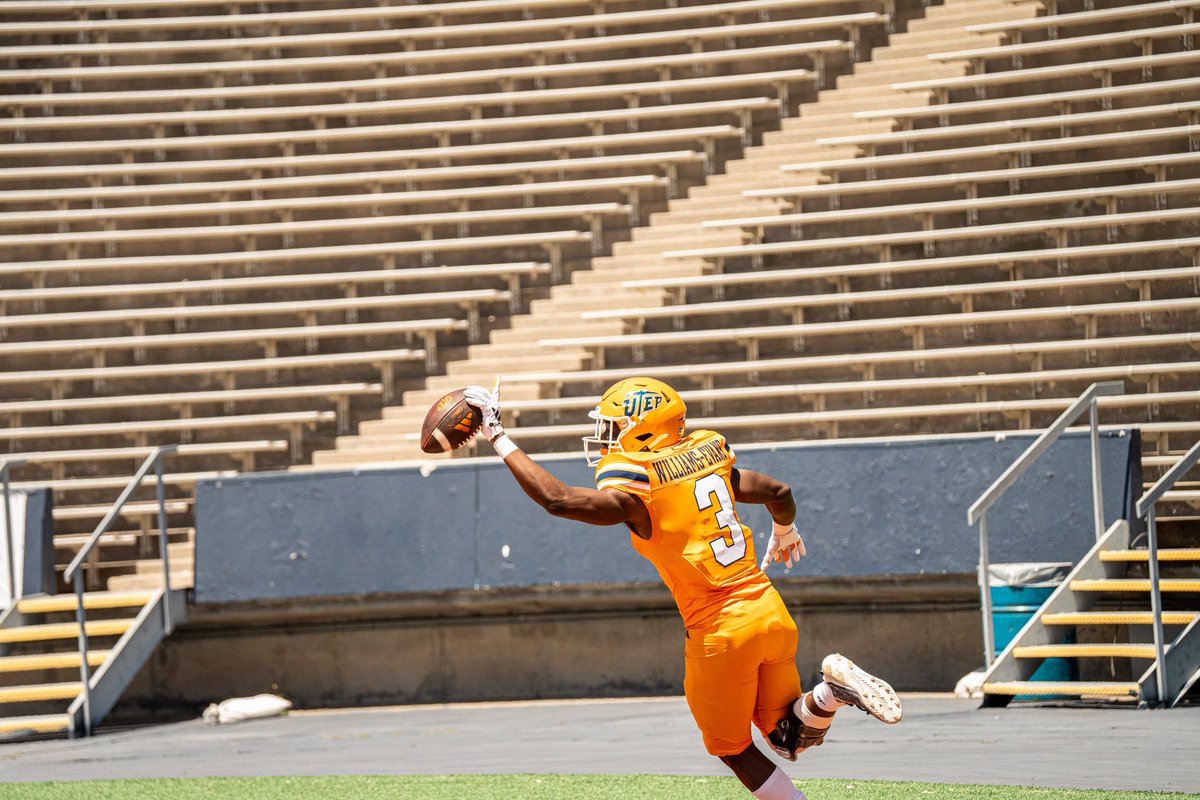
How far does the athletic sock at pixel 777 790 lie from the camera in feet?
16.6

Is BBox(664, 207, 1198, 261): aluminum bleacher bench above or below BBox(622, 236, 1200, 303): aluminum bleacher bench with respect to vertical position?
above

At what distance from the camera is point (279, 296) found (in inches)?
539

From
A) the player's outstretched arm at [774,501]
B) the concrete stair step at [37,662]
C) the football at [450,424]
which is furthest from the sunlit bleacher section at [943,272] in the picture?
the football at [450,424]

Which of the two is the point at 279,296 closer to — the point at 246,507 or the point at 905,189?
the point at 246,507

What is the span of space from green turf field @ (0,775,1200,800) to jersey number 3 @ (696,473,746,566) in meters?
1.81

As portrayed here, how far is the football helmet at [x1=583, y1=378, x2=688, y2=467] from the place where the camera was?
16.7 feet

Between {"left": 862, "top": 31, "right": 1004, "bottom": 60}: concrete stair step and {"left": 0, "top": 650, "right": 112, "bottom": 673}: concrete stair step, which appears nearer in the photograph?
{"left": 0, "top": 650, "right": 112, "bottom": 673}: concrete stair step

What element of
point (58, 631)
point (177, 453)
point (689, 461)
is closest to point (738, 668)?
point (689, 461)

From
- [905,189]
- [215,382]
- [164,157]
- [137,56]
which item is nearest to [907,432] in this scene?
[905,189]

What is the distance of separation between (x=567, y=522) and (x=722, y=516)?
559 centimetres

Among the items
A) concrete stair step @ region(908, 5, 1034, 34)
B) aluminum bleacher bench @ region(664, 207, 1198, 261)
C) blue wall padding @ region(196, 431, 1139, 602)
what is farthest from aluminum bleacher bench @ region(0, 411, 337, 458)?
concrete stair step @ region(908, 5, 1034, 34)

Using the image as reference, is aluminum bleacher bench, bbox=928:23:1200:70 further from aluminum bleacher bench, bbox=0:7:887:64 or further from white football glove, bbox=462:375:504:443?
white football glove, bbox=462:375:504:443

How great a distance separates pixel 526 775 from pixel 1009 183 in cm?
707

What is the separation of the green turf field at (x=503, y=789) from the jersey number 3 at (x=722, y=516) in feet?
5.94
